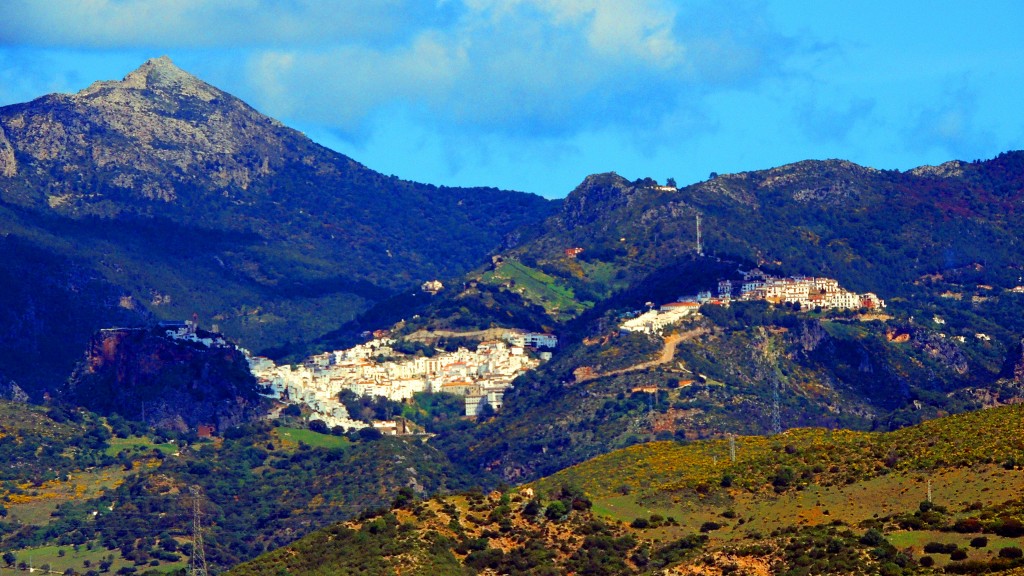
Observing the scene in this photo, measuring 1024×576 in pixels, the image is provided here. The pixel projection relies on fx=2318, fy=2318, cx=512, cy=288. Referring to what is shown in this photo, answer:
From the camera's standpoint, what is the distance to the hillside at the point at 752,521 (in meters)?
Answer: 89.9

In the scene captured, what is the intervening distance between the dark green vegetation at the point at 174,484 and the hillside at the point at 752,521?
45.0 meters

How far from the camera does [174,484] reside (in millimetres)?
169250

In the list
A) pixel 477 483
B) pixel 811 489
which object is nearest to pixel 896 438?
pixel 811 489

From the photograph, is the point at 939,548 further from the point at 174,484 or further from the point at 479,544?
the point at 174,484

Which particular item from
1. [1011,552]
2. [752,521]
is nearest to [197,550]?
[752,521]

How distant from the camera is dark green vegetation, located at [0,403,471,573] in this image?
153 m

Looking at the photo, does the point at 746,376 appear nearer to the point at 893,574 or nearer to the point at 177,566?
the point at 177,566

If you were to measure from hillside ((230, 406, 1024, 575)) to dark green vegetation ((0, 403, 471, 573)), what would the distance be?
45.0 m

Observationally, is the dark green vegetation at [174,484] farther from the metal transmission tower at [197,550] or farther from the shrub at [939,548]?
the shrub at [939,548]

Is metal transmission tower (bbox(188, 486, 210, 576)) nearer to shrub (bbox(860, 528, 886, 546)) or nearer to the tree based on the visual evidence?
the tree

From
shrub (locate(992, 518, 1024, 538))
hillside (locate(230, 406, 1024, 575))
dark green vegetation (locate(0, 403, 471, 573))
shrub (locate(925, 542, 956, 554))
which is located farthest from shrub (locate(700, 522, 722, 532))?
dark green vegetation (locate(0, 403, 471, 573))

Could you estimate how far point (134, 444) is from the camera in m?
188

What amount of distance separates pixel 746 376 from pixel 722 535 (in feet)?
314

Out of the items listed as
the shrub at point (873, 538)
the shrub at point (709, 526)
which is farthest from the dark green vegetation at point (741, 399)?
the shrub at point (873, 538)
